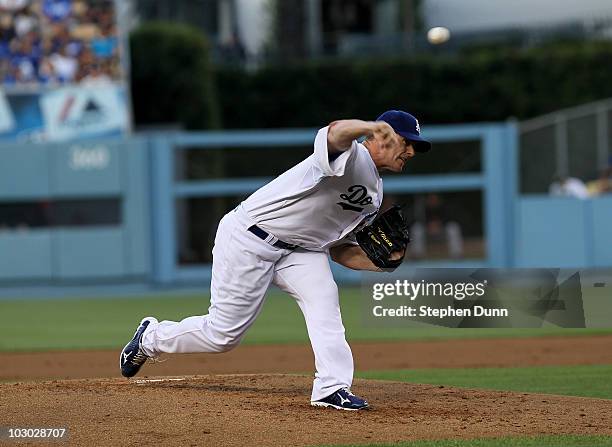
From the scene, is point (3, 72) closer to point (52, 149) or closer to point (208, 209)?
point (52, 149)

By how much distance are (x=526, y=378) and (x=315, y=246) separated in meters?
2.67

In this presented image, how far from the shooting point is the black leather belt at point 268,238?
6.45 metres

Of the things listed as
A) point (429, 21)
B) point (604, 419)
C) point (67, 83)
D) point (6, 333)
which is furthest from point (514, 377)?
point (429, 21)

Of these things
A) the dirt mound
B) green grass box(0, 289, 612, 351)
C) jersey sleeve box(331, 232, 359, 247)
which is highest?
jersey sleeve box(331, 232, 359, 247)

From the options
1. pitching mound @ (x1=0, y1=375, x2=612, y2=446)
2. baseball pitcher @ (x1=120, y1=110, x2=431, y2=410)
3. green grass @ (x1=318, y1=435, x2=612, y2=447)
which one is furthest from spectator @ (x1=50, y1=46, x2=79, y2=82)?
green grass @ (x1=318, y1=435, x2=612, y2=447)

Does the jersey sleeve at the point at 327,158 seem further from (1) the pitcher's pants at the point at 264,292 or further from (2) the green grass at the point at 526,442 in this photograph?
(2) the green grass at the point at 526,442

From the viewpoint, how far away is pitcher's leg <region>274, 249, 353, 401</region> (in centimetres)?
625

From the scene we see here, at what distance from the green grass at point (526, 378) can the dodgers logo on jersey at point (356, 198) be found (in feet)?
7.11

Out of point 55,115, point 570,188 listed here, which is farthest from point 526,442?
point 55,115

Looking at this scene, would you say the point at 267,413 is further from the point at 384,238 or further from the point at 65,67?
the point at 65,67

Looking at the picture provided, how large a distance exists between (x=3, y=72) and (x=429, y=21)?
54.7ft

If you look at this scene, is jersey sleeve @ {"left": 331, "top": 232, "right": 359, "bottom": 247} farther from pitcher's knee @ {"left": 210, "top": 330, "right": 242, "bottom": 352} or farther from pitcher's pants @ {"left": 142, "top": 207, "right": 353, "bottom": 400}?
pitcher's knee @ {"left": 210, "top": 330, "right": 242, "bottom": 352}

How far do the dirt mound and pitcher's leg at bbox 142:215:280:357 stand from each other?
259 cm

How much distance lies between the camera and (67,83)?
2177cm
